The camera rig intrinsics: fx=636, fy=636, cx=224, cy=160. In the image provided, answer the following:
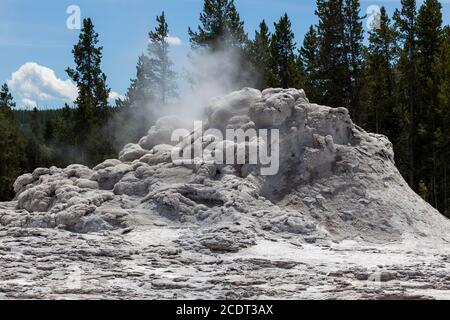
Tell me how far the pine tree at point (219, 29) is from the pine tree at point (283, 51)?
7.36ft

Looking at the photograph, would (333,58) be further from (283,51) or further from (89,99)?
(89,99)

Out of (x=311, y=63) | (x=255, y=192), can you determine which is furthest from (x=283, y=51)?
(x=255, y=192)

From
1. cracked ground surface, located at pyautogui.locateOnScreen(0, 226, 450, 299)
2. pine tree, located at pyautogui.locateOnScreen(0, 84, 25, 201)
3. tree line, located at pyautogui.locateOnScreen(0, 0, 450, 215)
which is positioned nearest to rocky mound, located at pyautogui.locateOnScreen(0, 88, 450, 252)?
cracked ground surface, located at pyautogui.locateOnScreen(0, 226, 450, 299)

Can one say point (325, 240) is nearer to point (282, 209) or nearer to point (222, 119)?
point (282, 209)

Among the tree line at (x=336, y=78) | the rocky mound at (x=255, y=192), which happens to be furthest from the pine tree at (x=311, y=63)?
the rocky mound at (x=255, y=192)

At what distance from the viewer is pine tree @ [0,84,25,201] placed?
97.6 ft

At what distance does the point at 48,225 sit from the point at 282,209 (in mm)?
3985

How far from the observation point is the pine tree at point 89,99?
28875 millimetres

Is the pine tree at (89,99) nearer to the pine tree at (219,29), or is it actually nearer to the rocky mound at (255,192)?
the pine tree at (219,29)

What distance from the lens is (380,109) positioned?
2722 cm

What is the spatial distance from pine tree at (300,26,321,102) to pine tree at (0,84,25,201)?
14468mm

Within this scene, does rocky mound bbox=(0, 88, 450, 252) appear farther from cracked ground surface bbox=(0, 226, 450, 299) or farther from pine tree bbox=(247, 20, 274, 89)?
pine tree bbox=(247, 20, 274, 89)

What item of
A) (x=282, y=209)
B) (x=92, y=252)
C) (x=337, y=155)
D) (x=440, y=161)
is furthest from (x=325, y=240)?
(x=440, y=161)

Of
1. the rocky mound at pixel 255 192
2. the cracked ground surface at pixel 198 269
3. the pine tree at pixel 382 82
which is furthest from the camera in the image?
the pine tree at pixel 382 82
